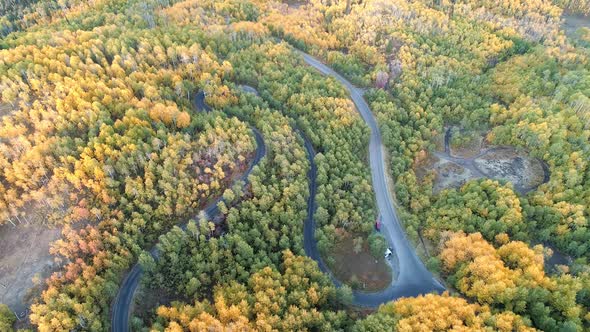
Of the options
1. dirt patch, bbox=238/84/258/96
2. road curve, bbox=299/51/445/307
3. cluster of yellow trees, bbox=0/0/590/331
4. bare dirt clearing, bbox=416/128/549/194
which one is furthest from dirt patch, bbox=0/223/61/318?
bare dirt clearing, bbox=416/128/549/194

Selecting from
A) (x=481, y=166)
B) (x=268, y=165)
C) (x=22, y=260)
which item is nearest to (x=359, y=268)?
(x=268, y=165)

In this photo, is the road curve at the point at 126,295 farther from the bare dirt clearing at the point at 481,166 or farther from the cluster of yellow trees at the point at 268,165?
the bare dirt clearing at the point at 481,166

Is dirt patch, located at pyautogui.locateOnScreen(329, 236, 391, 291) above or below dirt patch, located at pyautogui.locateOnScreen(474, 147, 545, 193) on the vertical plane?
below

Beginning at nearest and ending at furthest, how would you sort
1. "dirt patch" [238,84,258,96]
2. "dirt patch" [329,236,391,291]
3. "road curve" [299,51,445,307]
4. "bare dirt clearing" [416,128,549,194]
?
"road curve" [299,51,445,307], "dirt patch" [329,236,391,291], "bare dirt clearing" [416,128,549,194], "dirt patch" [238,84,258,96]

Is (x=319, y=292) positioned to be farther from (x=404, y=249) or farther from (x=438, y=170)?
(x=438, y=170)

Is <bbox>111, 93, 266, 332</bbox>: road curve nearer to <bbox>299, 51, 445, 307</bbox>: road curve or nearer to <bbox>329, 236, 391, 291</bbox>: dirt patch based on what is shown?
<bbox>299, 51, 445, 307</bbox>: road curve

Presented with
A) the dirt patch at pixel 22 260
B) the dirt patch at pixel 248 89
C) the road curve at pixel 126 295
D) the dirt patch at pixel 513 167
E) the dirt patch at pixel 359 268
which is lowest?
the dirt patch at pixel 359 268

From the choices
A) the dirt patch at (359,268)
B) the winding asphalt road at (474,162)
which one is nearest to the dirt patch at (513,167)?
the winding asphalt road at (474,162)
